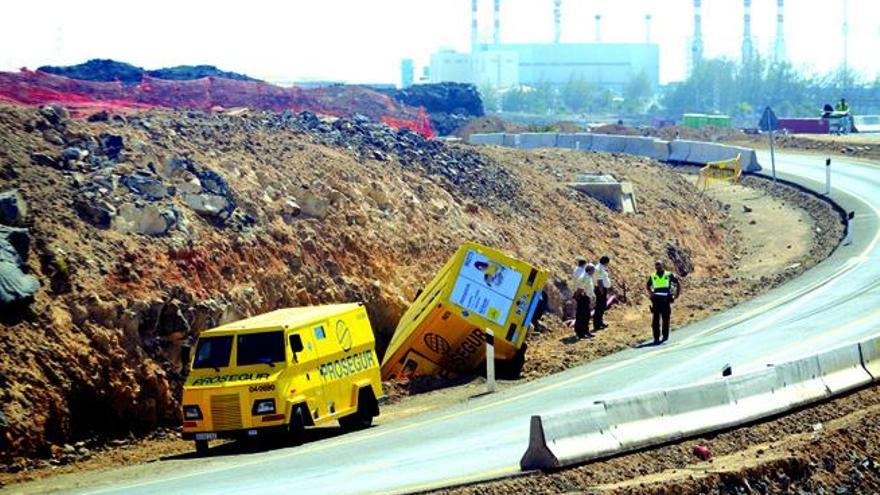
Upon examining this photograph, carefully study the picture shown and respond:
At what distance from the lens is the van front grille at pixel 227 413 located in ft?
67.4

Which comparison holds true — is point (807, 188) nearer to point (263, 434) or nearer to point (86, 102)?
point (86, 102)

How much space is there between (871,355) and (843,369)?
108 centimetres

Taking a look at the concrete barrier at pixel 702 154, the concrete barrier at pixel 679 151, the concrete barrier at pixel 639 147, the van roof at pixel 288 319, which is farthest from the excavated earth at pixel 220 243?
the concrete barrier at pixel 639 147

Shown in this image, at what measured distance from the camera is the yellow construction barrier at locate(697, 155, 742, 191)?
6047 cm

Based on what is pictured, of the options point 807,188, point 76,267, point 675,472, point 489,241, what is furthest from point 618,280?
point 807,188

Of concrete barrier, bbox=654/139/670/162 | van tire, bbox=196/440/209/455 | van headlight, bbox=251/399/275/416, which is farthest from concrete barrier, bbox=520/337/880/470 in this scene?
concrete barrier, bbox=654/139/670/162

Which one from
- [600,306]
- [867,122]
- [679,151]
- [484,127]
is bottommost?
[867,122]

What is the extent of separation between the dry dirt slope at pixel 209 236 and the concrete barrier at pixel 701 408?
8.26 metres

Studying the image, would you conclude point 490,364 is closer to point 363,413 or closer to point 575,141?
point 363,413

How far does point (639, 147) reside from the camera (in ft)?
230

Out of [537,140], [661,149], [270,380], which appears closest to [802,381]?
[270,380]

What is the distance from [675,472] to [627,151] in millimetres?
53091

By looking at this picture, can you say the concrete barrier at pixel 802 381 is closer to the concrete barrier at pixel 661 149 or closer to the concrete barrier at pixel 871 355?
the concrete barrier at pixel 871 355

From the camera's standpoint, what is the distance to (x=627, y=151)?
2751 inches
